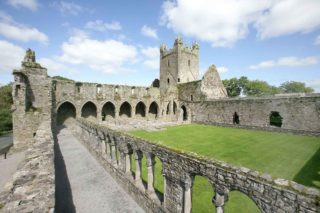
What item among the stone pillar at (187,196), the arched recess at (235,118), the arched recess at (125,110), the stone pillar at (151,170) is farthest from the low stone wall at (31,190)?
the arched recess at (125,110)

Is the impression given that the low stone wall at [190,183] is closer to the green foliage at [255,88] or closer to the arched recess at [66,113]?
the arched recess at [66,113]

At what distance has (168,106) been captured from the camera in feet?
103

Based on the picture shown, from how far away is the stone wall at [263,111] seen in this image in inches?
630

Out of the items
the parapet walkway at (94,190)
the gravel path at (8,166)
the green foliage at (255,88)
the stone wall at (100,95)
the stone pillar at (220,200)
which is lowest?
the gravel path at (8,166)

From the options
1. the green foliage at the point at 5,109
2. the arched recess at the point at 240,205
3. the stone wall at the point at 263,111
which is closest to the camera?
the arched recess at the point at 240,205

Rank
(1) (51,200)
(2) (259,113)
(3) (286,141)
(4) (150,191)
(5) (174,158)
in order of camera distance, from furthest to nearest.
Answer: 1. (2) (259,113)
2. (3) (286,141)
3. (4) (150,191)
4. (5) (174,158)
5. (1) (51,200)

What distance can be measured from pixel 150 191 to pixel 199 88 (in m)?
22.3

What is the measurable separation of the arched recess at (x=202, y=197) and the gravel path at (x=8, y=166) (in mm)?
11314

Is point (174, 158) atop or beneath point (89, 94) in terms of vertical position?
beneath

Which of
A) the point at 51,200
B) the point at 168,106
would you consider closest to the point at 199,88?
the point at 168,106

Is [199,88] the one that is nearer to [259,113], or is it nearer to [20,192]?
[259,113]

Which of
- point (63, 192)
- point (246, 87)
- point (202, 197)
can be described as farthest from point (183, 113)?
point (246, 87)

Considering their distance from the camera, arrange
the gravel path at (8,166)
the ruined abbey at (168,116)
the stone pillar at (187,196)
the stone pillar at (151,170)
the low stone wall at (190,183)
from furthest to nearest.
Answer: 1. the gravel path at (8,166)
2. the stone pillar at (151,170)
3. the stone pillar at (187,196)
4. the ruined abbey at (168,116)
5. the low stone wall at (190,183)

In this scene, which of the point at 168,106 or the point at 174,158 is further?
the point at 168,106
